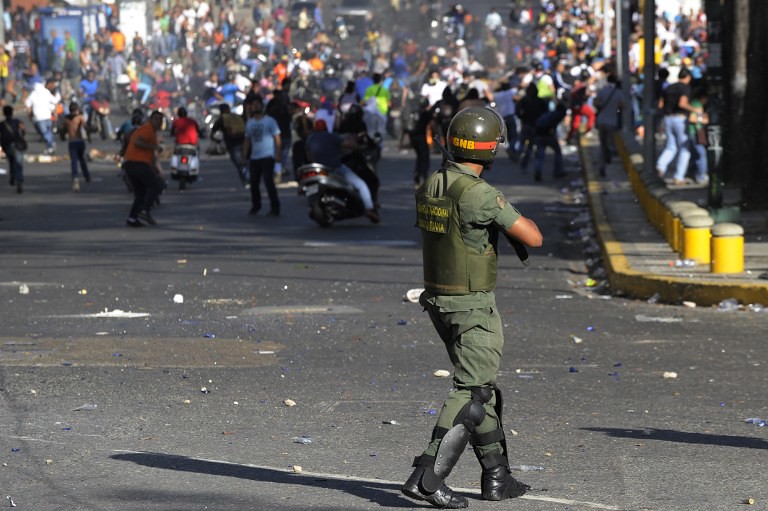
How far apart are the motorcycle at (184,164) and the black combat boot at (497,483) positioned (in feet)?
72.8

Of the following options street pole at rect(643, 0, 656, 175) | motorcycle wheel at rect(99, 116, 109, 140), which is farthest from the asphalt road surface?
motorcycle wheel at rect(99, 116, 109, 140)

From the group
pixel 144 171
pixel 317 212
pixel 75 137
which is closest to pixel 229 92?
pixel 75 137

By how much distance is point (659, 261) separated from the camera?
1572cm

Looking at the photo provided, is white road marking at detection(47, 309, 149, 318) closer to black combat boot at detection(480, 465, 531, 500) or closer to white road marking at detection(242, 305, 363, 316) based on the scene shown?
white road marking at detection(242, 305, 363, 316)

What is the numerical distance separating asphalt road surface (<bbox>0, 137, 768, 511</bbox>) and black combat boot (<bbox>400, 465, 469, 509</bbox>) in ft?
0.43

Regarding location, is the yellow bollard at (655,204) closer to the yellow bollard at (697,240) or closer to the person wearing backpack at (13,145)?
the yellow bollard at (697,240)

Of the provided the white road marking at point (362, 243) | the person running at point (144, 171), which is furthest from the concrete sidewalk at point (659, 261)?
the person running at point (144, 171)

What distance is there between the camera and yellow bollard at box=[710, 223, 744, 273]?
47.3ft

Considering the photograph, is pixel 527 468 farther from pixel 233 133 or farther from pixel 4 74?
pixel 4 74

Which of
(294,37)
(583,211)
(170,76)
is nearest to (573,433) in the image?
(583,211)

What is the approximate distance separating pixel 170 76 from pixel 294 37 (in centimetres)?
1280

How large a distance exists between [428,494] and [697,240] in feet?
30.5

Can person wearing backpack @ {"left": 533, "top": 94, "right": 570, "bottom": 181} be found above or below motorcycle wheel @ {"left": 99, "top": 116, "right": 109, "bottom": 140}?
above

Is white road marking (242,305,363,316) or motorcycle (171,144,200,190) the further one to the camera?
motorcycle (171,144,200,190)
